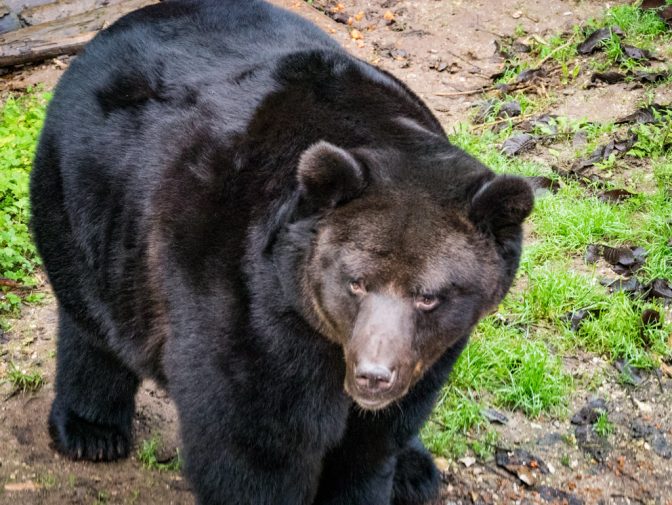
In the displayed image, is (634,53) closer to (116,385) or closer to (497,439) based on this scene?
(497,439)

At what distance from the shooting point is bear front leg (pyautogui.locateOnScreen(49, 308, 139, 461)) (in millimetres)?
5570

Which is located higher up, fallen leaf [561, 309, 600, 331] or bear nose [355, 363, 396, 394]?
bear nose [355, 363, 396, 394]

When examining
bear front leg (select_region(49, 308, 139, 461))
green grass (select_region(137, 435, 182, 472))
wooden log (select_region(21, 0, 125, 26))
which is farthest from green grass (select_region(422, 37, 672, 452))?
wooden log (select_region(21, 0, 125, 26))

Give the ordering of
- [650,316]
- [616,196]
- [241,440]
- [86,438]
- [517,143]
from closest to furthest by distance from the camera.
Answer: [241,440] < [86,438] < [650,316] < [616,196] < [517,143]

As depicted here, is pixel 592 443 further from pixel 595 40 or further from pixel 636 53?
pixel 595 40

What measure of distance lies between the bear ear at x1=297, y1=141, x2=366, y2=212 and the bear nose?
2.27 feet

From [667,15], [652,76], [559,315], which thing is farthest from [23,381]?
[667,15]

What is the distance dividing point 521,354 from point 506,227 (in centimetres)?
258

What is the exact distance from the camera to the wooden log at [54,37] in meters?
9.82

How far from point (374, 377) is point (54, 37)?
771 cm

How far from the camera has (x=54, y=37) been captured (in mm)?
10008

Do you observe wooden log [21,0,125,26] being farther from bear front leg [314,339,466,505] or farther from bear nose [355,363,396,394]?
bear nose [355,363,396,394]

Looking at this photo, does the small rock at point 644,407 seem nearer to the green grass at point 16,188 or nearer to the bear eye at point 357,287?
the bear eye at point 357,287

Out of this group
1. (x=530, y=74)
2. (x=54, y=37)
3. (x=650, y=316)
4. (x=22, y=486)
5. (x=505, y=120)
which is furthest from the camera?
(x=54, y=37)
